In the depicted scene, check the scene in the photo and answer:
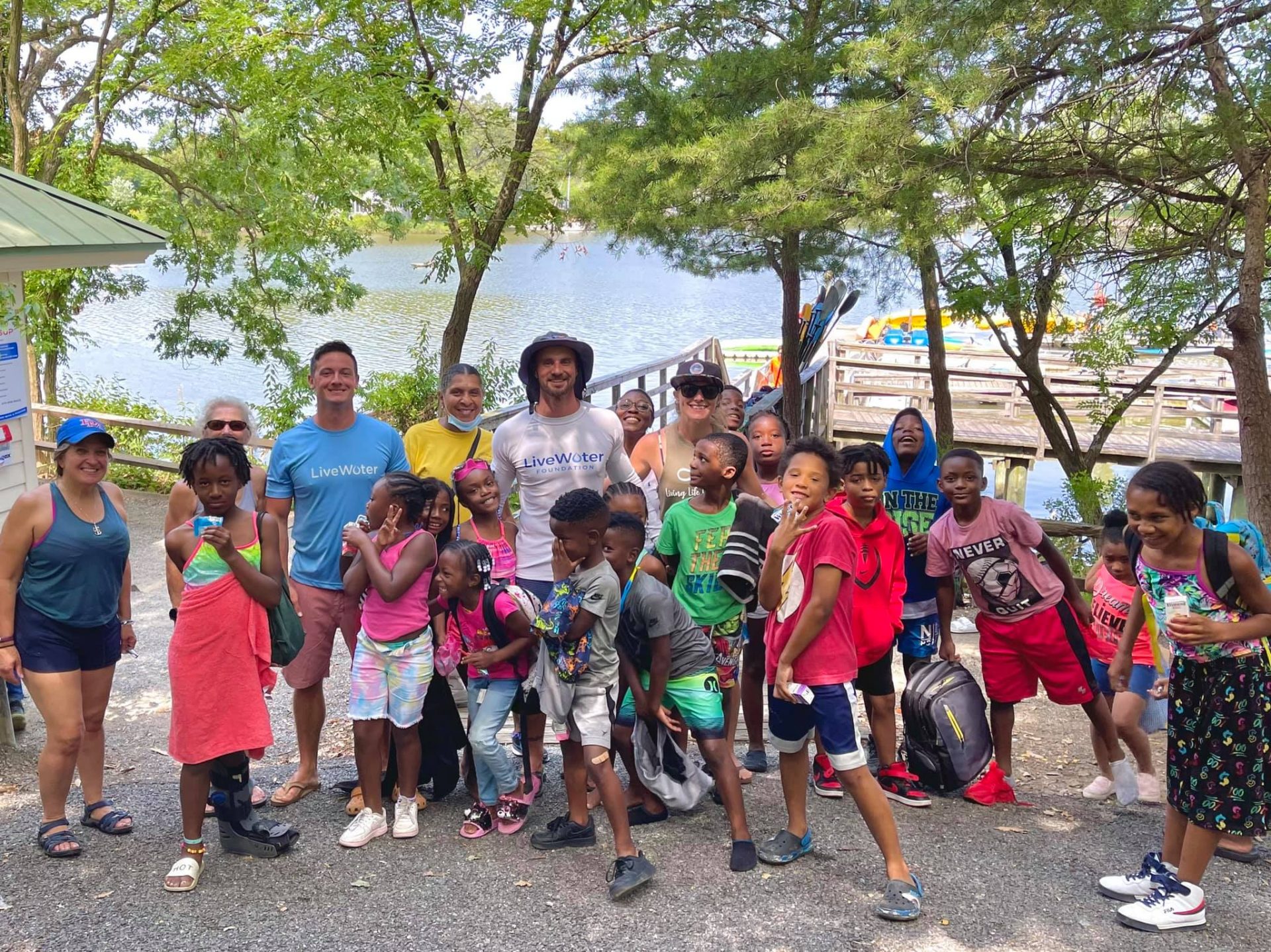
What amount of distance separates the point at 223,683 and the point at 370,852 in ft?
2.68

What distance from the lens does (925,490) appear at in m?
5.26

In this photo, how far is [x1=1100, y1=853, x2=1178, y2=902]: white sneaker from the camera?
3.58 metres

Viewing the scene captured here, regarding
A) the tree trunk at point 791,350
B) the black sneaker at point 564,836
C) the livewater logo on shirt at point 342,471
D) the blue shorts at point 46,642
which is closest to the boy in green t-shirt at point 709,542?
the black sneaker at point 564,836

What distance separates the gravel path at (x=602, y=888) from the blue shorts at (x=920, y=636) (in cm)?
76

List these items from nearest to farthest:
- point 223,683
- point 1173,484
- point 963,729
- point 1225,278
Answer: point 1173,484 → point 223,683 → point 963,729 → point 1225,278

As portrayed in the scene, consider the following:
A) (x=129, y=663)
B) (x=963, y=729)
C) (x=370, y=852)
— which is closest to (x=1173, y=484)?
(x=963, y=729)

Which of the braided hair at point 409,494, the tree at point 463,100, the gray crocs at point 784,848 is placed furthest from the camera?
the tree at point 463,100

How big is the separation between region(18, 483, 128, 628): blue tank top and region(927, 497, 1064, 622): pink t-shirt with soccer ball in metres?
3.32

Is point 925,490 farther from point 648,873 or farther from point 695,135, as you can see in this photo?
point 695,135

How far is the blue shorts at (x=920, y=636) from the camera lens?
4977 millimetres

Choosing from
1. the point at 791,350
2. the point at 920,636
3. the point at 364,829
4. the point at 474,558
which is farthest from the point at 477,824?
the point at 791,350

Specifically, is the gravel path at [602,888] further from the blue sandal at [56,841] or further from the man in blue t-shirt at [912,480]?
the man in blue t-shirt at [912,480]

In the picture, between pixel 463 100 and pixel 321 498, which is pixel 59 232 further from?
pixel 463 100

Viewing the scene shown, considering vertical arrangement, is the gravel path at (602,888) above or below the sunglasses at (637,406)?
below
